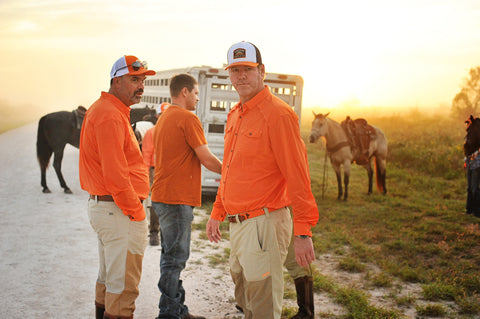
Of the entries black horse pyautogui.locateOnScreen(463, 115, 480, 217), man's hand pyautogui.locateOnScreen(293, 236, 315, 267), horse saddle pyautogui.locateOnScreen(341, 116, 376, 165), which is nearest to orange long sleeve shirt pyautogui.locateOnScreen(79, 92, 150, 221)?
man's hand pyautogui.locateOnScreen(293, 236, 315, 267)

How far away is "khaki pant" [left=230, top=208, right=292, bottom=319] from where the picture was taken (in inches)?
95.3

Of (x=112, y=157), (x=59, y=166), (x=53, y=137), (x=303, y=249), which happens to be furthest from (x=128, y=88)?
(x=53, y=137)

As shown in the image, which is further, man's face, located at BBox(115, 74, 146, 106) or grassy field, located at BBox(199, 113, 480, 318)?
grassy field, located at BBox(199, 113, 480, 318)

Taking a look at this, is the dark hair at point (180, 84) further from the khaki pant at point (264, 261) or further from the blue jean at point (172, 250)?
the khaki pant at point (264, 261)

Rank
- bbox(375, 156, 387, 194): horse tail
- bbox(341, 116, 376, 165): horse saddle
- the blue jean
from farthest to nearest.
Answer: bbox(375, 156, 387, 194): horse tail
bbox(341, 116, 376, 165): horse saddle
the blue jean

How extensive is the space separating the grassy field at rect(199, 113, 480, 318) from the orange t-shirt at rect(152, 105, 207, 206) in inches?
65.7

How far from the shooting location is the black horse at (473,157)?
7.81 meters

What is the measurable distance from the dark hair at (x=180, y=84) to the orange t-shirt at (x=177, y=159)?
7.8 inches

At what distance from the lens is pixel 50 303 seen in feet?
13.4

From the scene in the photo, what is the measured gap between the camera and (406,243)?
6.68 metres

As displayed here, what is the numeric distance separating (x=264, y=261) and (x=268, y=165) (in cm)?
58

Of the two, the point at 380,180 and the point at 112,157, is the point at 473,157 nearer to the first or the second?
the point at 380,180

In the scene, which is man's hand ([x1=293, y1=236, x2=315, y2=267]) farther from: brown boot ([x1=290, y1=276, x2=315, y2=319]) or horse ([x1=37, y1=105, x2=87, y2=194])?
horse ([x1=37, y1=105, x2=87, y2=194])

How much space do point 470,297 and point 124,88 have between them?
14.4ft
